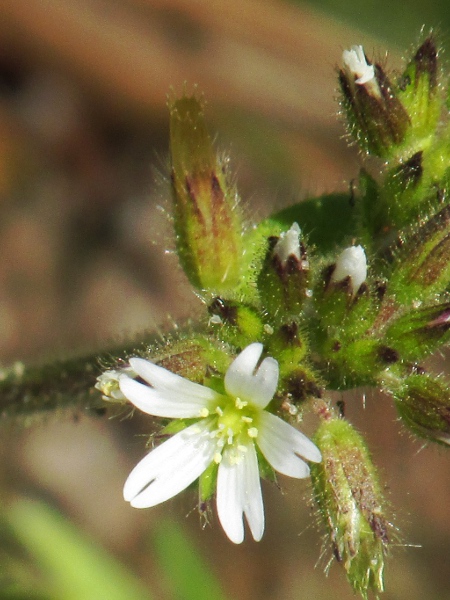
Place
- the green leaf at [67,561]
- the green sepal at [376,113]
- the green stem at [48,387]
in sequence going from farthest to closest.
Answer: the green leaf at [67,561], the green stem at [48,387], the green sepal at [376,113]

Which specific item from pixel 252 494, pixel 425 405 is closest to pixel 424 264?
pixel 425 405

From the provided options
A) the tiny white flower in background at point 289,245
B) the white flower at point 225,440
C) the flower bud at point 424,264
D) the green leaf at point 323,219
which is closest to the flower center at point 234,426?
the white flower at point 225,440

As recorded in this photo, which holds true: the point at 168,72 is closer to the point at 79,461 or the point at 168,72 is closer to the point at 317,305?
the point at 79,461

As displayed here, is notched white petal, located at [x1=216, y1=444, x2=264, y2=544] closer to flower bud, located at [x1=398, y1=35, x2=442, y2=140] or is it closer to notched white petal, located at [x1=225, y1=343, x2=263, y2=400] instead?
notched white petal, located at [x1=225, y1=343, x2=263, y2=400]

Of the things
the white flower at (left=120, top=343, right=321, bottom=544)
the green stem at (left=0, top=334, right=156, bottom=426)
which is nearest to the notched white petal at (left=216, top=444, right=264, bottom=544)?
the white flower at (left=120, top=343, right=321, bottom=544)

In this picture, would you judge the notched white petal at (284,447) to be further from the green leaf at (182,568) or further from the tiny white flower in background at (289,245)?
the green leaf at (182,568)

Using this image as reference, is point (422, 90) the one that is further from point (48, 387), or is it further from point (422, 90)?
point (48, 387)

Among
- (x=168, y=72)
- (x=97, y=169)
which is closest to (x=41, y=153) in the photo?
(x=97, y=169)
